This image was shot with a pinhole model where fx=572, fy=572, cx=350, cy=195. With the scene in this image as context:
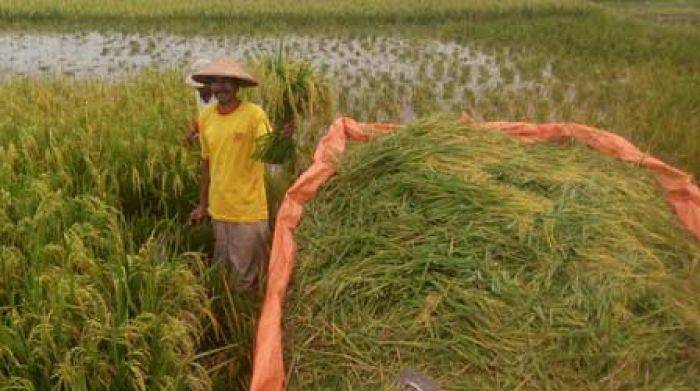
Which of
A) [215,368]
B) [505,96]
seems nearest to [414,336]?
[215,368]

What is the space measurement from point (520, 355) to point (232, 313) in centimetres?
111

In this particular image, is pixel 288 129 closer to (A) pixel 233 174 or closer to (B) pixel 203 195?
(A) pixel 233 174

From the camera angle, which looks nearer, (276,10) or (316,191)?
(316,191)

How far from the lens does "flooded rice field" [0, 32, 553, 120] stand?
6328 millimetres

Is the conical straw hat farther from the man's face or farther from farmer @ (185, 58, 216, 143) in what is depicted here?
farmer @ (185, 58, 216, 143)

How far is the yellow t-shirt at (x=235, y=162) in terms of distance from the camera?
2.39 metres

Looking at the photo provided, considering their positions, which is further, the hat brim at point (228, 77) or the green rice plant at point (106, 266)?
the hat brim at point (228, 77)

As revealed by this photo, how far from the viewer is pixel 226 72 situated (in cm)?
229

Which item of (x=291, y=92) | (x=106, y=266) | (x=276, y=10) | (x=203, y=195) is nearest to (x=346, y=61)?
(x=276, y=10)

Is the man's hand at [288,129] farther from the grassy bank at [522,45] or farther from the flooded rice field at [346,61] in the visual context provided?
the flooded rice field at [346,61]

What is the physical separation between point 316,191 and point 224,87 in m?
0.69

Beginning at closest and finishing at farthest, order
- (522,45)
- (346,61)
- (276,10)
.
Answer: (346,61) → (522,45) → (276,10)

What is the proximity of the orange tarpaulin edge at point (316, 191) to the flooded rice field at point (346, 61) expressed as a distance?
7.39 feet

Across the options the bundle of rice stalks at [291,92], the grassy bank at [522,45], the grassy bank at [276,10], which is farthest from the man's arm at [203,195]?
the grassy bank at [276,10]
